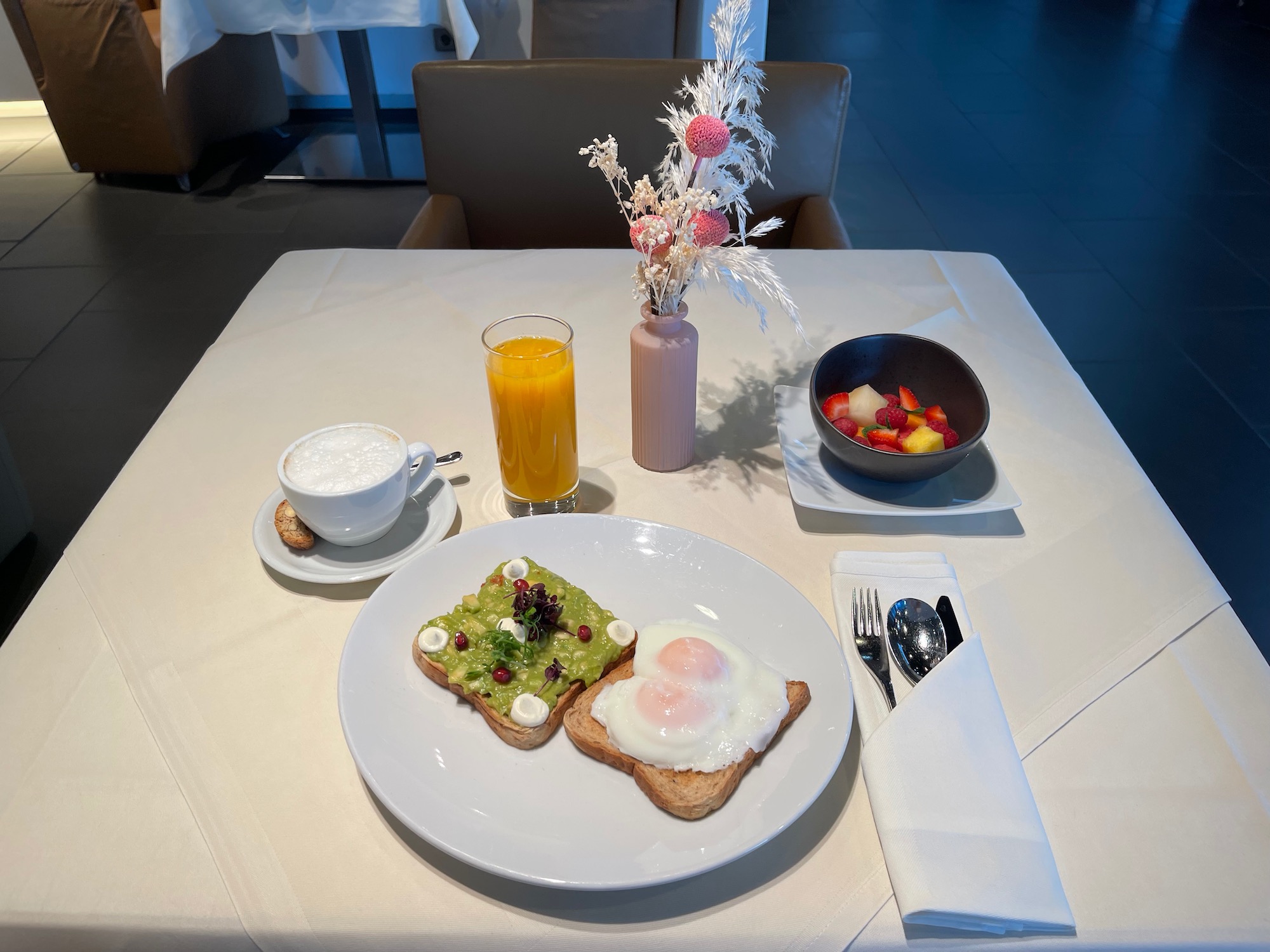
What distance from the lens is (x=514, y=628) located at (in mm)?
771

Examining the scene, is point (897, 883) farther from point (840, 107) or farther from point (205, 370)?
point (840, 107)

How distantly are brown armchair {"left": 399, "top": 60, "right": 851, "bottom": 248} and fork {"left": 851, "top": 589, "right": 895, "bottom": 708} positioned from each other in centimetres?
95

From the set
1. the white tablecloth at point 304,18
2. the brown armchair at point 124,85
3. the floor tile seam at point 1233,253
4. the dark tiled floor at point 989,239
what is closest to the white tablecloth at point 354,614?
the dark tiled floor at point 989,239

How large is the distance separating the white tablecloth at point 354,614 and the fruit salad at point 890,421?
3.8 inches

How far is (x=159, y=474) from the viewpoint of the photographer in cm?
103

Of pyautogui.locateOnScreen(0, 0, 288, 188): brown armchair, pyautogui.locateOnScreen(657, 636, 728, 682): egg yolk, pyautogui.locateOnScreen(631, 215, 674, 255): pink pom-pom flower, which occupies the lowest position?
pyautogui.locateOnScreen(0, 0, 288, 188): brown armchair

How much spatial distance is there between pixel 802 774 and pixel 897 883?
10 cm

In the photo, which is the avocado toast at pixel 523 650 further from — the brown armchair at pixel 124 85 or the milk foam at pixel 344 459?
the brown armchair at pixel 124 85

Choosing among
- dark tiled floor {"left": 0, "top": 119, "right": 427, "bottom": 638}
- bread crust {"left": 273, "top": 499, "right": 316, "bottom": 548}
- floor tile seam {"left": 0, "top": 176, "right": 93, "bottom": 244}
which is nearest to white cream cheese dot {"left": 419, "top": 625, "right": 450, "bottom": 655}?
bread crust {"left": 273, "top": 499, "right": 316, "bottom": 548}

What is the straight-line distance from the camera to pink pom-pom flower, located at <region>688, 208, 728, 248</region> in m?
0.82

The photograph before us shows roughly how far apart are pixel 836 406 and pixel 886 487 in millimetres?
118

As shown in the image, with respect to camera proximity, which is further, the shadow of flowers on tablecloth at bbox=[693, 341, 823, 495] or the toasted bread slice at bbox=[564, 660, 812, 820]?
the shadow of flowers on tablecloth at bbox=[693, 341, 823, 495]

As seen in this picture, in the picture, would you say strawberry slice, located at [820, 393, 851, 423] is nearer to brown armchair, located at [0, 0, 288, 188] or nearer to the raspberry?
the raspberry

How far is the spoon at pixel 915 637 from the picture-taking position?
787 millimetres
